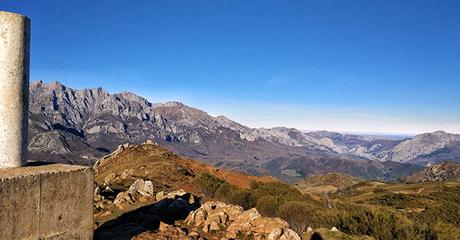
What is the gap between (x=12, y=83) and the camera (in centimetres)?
1218

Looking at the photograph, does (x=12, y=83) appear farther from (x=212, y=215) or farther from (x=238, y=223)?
(x=238, y=223)

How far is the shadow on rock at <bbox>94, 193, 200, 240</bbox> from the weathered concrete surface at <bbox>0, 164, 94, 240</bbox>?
499cm

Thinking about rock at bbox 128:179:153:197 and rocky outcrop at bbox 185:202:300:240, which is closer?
rocky outcrop at bbox 185:202:300:240

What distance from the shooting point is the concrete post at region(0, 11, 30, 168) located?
12.0 meters

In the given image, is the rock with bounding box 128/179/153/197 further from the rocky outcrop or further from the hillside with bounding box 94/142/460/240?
the rocky outcrop

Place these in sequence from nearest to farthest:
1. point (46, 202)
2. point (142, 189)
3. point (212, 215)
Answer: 1. point (46, 202)
2. point (212, 215)
3. point (142, 189)

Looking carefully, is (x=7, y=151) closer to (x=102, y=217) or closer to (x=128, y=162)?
(x=102, y=217)

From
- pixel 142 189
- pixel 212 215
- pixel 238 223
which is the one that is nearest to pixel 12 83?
pixel 212 215

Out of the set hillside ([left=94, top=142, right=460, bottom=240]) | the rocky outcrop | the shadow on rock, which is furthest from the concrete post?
A: the rocky outcrop

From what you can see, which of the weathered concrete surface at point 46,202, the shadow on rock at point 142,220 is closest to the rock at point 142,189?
the shadow on rock at point 142,220

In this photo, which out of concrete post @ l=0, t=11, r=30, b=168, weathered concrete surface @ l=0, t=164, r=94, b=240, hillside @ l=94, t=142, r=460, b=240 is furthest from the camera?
hillside @ l=94, t=142, r=460, b=240

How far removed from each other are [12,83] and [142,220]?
11.2 meters

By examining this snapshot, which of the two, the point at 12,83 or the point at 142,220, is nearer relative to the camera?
the point at 12,83

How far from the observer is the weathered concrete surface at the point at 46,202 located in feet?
35.8
